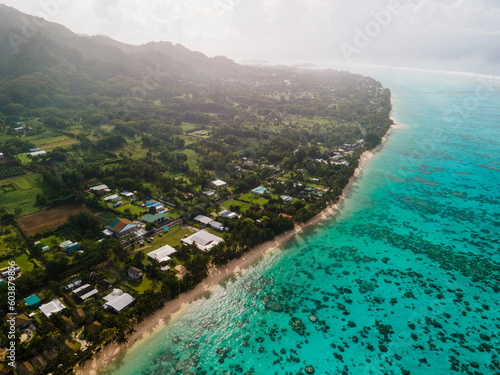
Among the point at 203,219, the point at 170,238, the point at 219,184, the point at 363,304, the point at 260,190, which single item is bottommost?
the point at 363,304

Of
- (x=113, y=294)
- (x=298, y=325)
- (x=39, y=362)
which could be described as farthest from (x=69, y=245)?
(x=298, y=325)

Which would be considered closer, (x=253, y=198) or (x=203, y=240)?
(x=203, y=240)

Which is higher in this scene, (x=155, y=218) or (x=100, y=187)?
(x=100, y=187)

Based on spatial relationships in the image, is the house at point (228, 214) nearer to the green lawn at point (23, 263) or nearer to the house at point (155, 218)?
the house at point (155, 218)

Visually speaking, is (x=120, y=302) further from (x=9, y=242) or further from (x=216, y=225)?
(x=9, y=242)

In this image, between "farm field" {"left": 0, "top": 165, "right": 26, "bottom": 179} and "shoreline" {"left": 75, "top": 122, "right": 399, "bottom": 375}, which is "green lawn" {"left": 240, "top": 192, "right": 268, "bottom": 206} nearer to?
"shoreline" {"left": 75, "top": 122, "right": 399, "bottom": 375}

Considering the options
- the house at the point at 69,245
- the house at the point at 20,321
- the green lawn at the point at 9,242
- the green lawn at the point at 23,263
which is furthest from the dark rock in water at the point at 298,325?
the green lawn at the point at 9,242

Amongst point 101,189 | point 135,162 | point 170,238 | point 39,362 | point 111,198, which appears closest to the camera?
point 39,362
